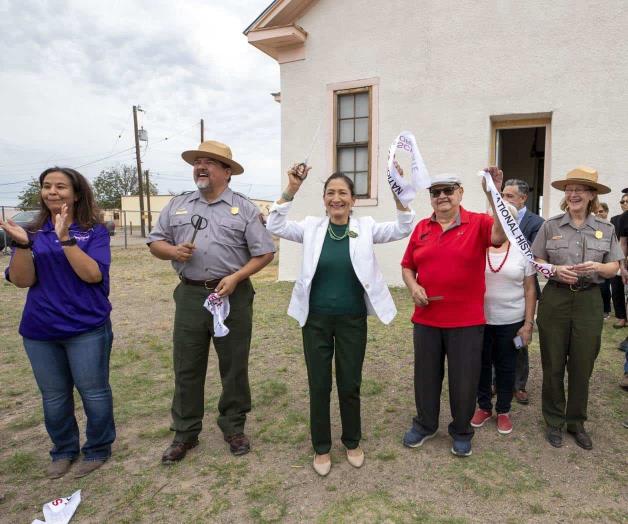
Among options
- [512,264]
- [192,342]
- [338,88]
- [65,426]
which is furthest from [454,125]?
[65,426]

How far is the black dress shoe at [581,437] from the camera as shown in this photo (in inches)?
136

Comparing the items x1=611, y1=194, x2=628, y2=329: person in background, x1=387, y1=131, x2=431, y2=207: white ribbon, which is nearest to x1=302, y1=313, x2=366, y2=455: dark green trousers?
x1=387, y1=131, x2=431, y2=207: white ribbon

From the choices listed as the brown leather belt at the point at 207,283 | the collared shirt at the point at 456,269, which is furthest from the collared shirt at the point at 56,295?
the collared shirt at the point at 456,269

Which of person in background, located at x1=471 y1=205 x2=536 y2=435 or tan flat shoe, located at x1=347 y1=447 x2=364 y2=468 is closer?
tan flat shoe, located at x1=347 y1=447 x2=364 y2=468

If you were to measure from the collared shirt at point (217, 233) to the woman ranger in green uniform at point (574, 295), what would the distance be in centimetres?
205

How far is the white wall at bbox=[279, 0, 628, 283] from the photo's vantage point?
304 inches

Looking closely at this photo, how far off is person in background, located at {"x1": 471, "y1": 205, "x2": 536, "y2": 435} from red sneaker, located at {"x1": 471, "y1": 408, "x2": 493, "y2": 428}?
0.12 meters

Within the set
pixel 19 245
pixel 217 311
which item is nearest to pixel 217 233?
pixel 217 311

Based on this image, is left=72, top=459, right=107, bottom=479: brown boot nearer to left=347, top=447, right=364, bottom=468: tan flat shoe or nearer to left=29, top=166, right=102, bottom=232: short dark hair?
left=29, top=166, right=102, bottom=232: short dark hair

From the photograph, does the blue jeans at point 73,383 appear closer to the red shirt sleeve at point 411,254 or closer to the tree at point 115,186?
the red shirt sleeve at point 411,254

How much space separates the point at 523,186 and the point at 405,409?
7.26 ft

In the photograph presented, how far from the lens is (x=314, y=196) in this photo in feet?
32.2

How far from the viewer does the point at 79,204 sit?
3.24 metres

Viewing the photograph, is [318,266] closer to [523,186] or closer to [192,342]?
[192,342]
